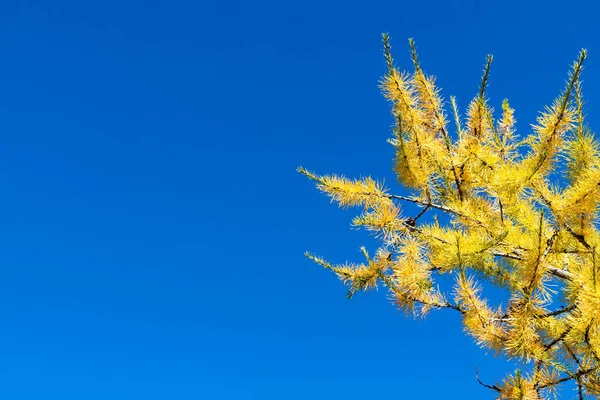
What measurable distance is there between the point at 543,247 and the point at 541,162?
2.42 feet

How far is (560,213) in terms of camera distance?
420cm

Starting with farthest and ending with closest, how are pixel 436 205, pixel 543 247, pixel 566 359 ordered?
pixel 436 205
pixel 566 359
pixel 543 247

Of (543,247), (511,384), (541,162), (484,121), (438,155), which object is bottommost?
(511,384)

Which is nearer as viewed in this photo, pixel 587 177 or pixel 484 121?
pixel 587 177

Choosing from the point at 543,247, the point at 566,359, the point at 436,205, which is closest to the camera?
the point at 543,247

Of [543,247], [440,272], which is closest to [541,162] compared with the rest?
[543,247]

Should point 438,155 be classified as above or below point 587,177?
above

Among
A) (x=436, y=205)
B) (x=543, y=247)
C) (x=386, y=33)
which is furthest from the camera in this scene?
(x=436, y=205)

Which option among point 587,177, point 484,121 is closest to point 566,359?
point 587,177

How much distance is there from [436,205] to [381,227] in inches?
26.3

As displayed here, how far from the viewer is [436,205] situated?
15.8 ft

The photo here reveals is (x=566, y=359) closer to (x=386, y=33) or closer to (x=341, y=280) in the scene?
(x=341, y=280)

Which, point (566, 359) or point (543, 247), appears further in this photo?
point (566, 359)

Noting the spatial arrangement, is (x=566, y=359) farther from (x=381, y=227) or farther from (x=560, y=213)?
(x=381, y=227)
